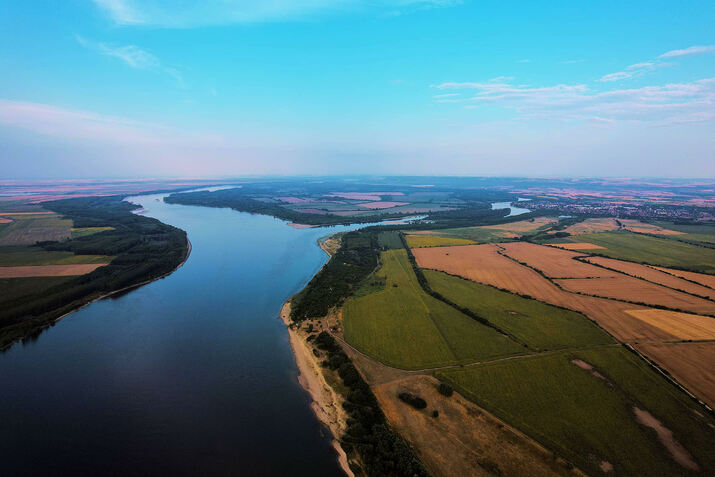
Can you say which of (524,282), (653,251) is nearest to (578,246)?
(653,251)

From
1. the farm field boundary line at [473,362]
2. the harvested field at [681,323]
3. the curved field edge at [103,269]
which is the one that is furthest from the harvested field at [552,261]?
the curved field edge at [103,269]

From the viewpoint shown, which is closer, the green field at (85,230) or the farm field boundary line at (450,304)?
the farm field boundary line at (450,304)

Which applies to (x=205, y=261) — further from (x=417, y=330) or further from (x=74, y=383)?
(x=417, y=330)

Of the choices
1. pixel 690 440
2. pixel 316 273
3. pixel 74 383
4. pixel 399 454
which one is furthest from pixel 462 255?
pixel 74 383

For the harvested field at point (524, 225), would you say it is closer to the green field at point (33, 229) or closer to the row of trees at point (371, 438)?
the row of trees at point (371, 438)

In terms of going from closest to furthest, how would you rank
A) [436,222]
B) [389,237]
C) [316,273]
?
[316,273]
[389,237]
[436,222]
